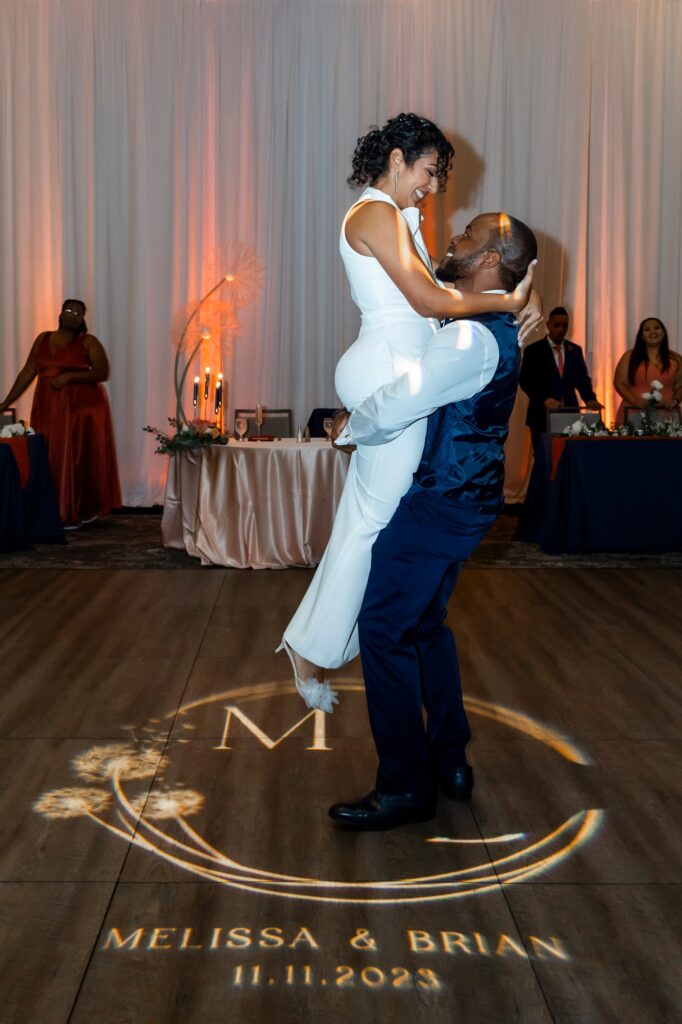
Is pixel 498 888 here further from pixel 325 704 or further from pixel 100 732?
pixel 100 732

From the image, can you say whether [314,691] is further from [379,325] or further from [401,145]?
[401,145]

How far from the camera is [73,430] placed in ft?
25.8

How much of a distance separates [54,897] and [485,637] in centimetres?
253

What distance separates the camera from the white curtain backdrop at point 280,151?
353 inches

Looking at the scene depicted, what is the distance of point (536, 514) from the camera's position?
698cm

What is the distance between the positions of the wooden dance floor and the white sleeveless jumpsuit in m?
0.50

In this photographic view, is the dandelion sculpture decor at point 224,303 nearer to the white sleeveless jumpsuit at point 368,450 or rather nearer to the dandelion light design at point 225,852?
the dandelion light design at point 225,852

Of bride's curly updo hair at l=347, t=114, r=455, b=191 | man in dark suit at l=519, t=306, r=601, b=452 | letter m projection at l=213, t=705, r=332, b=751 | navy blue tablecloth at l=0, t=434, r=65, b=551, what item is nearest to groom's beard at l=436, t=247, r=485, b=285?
bride's curly updo hair at l=347, t=114, r=455, b=191

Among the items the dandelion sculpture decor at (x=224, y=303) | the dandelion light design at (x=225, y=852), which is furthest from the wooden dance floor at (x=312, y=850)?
the dandelion sculpture decor at (x=224, y=303)

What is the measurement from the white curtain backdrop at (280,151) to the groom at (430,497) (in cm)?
681

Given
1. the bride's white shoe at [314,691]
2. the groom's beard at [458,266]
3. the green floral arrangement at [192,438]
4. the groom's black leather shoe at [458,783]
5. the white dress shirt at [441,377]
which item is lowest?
the groom's black leather shoe at [458,783]

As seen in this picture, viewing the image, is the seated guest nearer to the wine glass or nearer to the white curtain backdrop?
the white curtain backdrop

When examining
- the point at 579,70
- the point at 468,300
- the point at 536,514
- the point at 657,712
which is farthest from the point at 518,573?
the point at 579,70

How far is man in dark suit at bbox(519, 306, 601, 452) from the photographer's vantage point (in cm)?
831
